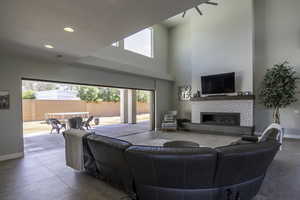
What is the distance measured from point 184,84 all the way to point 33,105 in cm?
1098

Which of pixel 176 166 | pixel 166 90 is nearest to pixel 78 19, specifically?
pixel 176 166

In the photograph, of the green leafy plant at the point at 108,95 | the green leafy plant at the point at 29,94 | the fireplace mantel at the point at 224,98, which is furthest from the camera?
the green leafy plant at the point at 108,95

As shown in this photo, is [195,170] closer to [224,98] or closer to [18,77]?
[18,77]

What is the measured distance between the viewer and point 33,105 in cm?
1210

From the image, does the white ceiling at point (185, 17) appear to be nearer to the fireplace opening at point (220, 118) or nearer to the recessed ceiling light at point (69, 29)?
the fireplace opening at point (220, 118)

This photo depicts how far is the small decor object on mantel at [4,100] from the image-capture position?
175 inches

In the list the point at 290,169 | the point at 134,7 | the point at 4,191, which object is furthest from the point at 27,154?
the point at 290,169

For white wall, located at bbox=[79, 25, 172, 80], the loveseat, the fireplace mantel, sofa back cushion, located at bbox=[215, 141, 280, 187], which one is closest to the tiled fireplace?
the fireplace mantel

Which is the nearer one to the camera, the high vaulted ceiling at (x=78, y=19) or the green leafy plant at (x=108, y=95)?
the high vaulted ceiling at (x=78, y=19)

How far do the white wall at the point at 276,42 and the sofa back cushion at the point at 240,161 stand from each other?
5.70 meters

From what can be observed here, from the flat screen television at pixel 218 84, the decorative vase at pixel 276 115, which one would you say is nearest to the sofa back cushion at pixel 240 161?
the decorative vase at pixel 276 115

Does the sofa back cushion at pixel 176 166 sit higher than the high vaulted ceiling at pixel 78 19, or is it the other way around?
the high vaulted ceiling at pixel 78 19

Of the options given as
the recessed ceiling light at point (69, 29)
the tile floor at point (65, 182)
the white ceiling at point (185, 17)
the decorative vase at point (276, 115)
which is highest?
the white ceiling at point (185, 17)

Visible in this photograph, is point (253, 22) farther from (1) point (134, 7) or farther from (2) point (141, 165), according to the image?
(2) point (141, 165)
